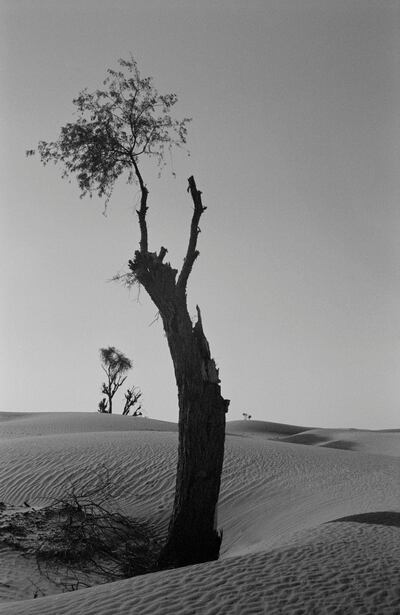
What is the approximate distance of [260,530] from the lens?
7.48 m

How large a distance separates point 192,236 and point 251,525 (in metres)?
3.88

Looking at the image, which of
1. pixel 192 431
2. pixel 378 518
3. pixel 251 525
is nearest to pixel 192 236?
pixel 192 431

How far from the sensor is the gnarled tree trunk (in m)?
6.70

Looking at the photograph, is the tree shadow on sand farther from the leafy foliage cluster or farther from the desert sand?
the leafy foliage cluster

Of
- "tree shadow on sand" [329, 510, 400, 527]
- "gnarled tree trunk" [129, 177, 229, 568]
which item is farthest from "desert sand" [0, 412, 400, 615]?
"gnarled tree trunk" [129, 177, 229, 568]

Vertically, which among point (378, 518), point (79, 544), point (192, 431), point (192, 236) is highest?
point (192, 236)

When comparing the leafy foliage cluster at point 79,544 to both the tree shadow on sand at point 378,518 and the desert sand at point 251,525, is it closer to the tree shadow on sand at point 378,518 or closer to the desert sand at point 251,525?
the desert sand at point 251,525

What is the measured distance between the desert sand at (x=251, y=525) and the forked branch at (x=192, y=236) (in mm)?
3293

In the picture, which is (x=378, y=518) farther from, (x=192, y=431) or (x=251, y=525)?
(x=251, y=525)

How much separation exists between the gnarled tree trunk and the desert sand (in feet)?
1.69

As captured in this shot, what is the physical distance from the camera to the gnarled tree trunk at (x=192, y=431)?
6699mm

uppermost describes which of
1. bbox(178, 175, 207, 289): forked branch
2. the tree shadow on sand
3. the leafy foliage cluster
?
bbox(178, 175, 207, 289): forked branch

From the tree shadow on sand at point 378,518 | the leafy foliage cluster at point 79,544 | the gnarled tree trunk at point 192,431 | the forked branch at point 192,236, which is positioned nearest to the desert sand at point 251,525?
the tree shadow on sand at point 378,518

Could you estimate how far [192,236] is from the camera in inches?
324
